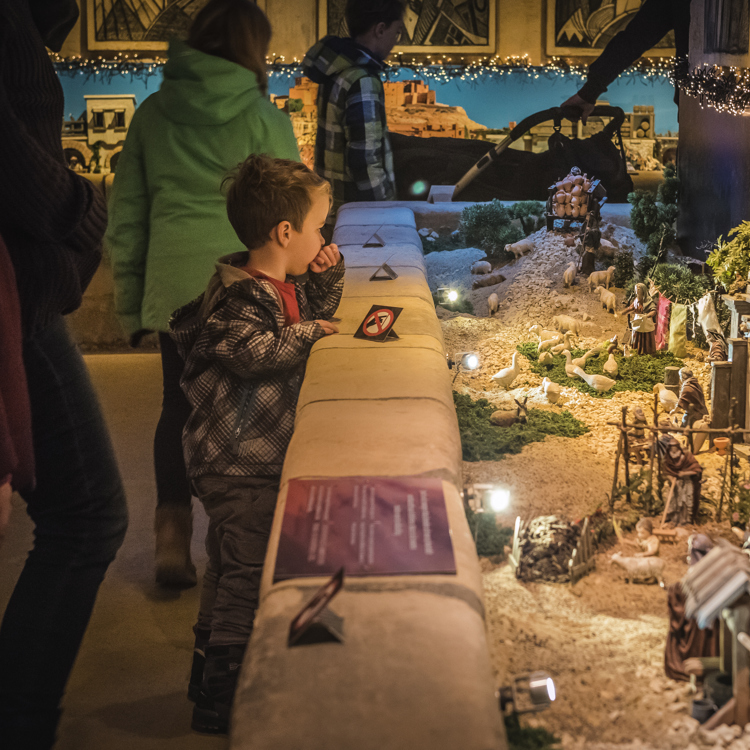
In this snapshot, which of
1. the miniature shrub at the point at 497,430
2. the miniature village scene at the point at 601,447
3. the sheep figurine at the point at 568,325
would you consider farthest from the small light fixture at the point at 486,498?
the sheep figurine at the point at 568,325

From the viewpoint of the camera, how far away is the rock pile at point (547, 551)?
2070 millimetres

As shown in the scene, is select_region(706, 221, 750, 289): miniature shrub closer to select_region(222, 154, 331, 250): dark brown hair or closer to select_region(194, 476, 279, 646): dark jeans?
select_region(222, 154, 331, 250): dark brown hair

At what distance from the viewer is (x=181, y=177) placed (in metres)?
2.71

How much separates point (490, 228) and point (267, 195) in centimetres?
324

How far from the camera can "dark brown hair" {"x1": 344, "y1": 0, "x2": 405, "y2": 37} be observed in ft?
13.4

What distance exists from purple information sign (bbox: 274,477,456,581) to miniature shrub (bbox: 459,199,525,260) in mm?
3723

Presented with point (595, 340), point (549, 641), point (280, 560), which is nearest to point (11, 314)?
point (280, 560)

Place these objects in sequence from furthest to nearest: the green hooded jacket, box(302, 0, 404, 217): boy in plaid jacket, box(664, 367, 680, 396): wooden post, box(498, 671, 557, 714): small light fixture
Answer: box(302, 0, 404, 217): boy in plaid jacket < box(664, 367, 680, 396): wooden post < the green hooded jacket < box(498, 671, 557, 714): small light fixture

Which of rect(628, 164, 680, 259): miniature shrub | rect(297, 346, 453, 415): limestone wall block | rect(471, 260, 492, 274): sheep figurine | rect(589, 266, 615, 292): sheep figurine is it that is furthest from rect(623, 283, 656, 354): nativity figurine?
rect(297, 346, 453, 415): limestone wall block

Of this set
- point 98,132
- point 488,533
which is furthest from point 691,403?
point 98,132

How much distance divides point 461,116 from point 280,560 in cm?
646

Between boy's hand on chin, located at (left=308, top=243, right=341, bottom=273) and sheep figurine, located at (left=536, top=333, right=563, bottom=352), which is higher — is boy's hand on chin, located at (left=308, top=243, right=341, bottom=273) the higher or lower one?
the higher one

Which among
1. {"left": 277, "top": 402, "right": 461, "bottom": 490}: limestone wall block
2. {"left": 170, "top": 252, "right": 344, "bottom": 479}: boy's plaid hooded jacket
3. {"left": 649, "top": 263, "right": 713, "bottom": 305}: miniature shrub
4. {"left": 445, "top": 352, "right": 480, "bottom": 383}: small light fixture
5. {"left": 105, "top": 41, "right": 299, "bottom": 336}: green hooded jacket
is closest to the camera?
{"left": 277, "top": 402, "right": 461, "bottom": 490}: limestone wall block

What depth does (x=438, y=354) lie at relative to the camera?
2619 mm
